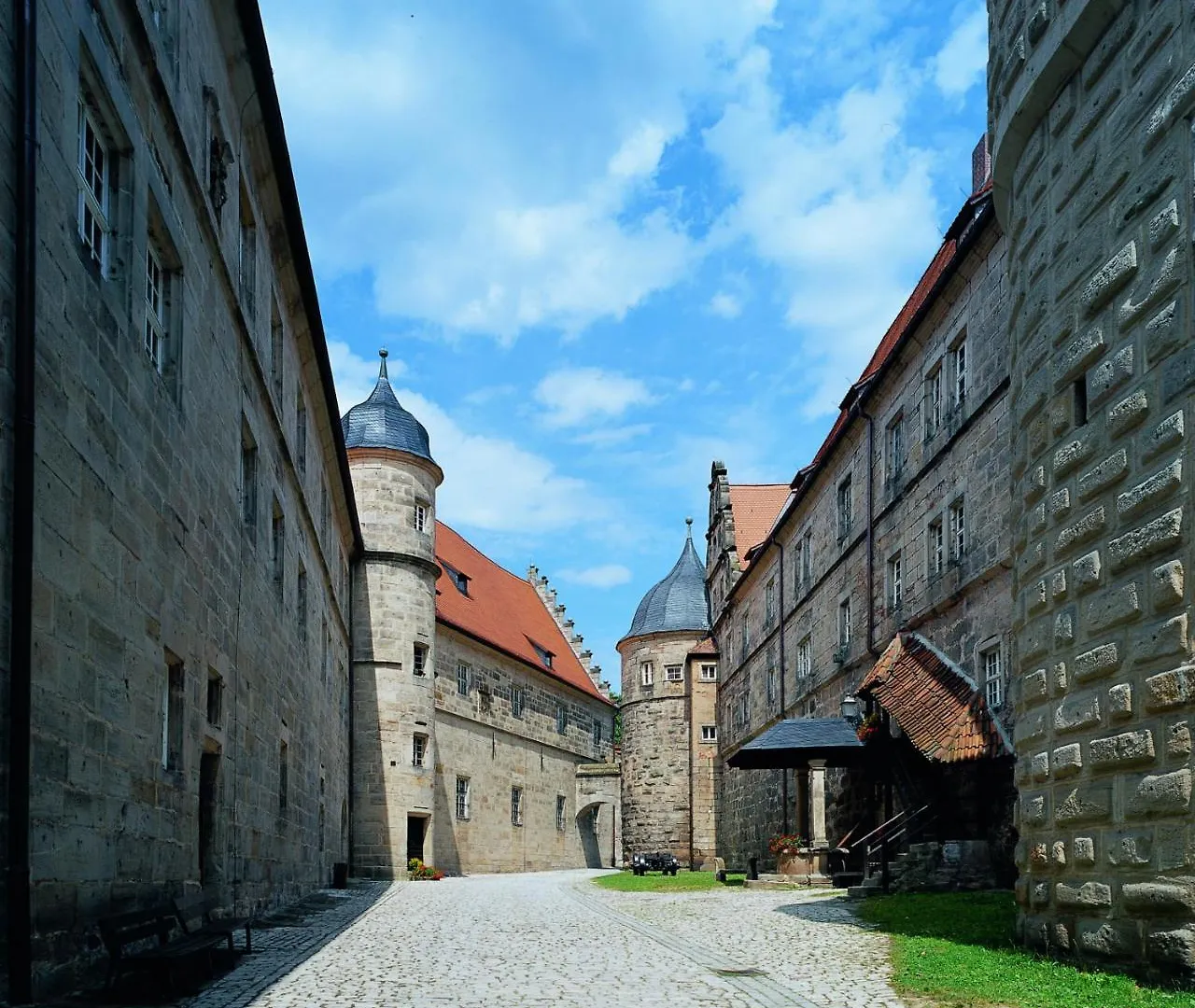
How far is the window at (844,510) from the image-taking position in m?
24.2

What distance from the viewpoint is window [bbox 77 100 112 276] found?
775 cm

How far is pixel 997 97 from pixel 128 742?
7839 mm

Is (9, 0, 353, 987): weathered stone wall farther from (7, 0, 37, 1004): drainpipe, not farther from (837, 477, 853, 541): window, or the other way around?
(837, 477, 853, 541): window

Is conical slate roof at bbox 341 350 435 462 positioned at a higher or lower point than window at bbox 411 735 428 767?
higher

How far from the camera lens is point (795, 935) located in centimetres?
1195

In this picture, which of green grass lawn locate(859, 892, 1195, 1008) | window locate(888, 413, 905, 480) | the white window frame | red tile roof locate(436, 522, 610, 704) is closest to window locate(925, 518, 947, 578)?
window locate(888, 413, 905, 480)

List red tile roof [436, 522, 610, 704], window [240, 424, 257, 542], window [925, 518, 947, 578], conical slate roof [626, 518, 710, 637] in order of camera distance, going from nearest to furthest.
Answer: window [240, 424, 257, 542] < window [925, 518, 947, 578] < red tile roof [436, 522, 610, 704] < conical slate roof [626, 518, 710, 637]

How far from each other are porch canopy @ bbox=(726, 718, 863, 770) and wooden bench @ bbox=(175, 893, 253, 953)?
9.30 m

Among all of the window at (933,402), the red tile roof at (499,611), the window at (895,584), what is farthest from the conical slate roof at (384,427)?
the window at (933,402)

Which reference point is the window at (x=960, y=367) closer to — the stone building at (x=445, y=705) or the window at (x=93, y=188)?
the window at (x=93, y=188)

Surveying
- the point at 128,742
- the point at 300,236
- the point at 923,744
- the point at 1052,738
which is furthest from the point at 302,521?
the point at 1052,738

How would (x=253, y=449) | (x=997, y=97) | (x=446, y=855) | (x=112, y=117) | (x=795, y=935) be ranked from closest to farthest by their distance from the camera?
1. (x=112, y=117)
2. (x=997, y=97)
3. (x=795, y=935)
4. (x=253, y=449)
5. (x=446, y=855)

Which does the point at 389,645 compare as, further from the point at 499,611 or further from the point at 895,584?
the point at 895,584

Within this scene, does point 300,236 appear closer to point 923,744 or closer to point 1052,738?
point 923,744
